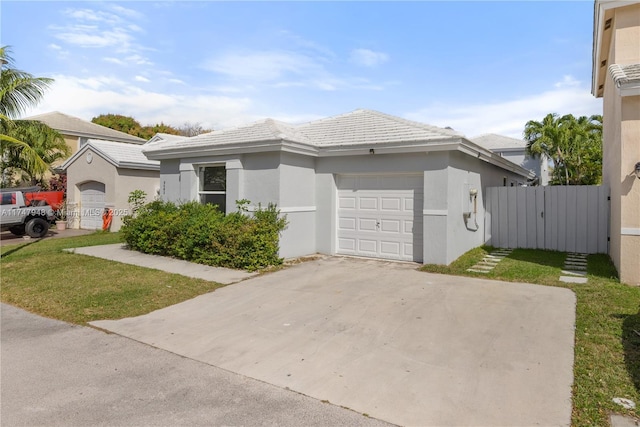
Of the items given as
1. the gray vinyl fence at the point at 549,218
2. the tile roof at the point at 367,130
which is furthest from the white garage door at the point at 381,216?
the gray vinyl fence at the point at 549,218

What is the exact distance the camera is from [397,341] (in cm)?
468

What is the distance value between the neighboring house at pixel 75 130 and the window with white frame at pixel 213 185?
750 inches

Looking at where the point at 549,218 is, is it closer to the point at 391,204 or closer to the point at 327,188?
the point at 391,204

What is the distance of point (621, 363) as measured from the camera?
3936mm

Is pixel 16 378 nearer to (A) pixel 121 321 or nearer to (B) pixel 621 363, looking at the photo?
(A) pixel 121 321

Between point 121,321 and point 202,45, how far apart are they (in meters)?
8.83

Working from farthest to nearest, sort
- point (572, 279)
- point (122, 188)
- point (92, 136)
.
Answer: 1. point (92, 136)
2. point (122, 188)
3. point (572, 279)

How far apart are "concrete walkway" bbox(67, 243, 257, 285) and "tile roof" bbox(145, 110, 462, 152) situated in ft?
10.7

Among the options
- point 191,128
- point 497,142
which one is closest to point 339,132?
point 497,142

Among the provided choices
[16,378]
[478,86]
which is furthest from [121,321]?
[478,86]

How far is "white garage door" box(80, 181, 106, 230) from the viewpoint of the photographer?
18.1 metres

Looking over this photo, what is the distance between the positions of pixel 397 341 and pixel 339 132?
24.3 feet

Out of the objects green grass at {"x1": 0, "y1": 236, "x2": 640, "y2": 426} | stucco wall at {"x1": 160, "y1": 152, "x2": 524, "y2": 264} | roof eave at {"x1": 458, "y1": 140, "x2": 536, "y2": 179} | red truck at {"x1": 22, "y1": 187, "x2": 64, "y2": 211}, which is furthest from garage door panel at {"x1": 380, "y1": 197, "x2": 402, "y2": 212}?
red truck at {"x1": 22, "y1": 187, "x2": 64, "y2": 211}

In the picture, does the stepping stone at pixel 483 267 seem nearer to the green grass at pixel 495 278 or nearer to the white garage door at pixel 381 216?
the green grass at pixel 495 278
